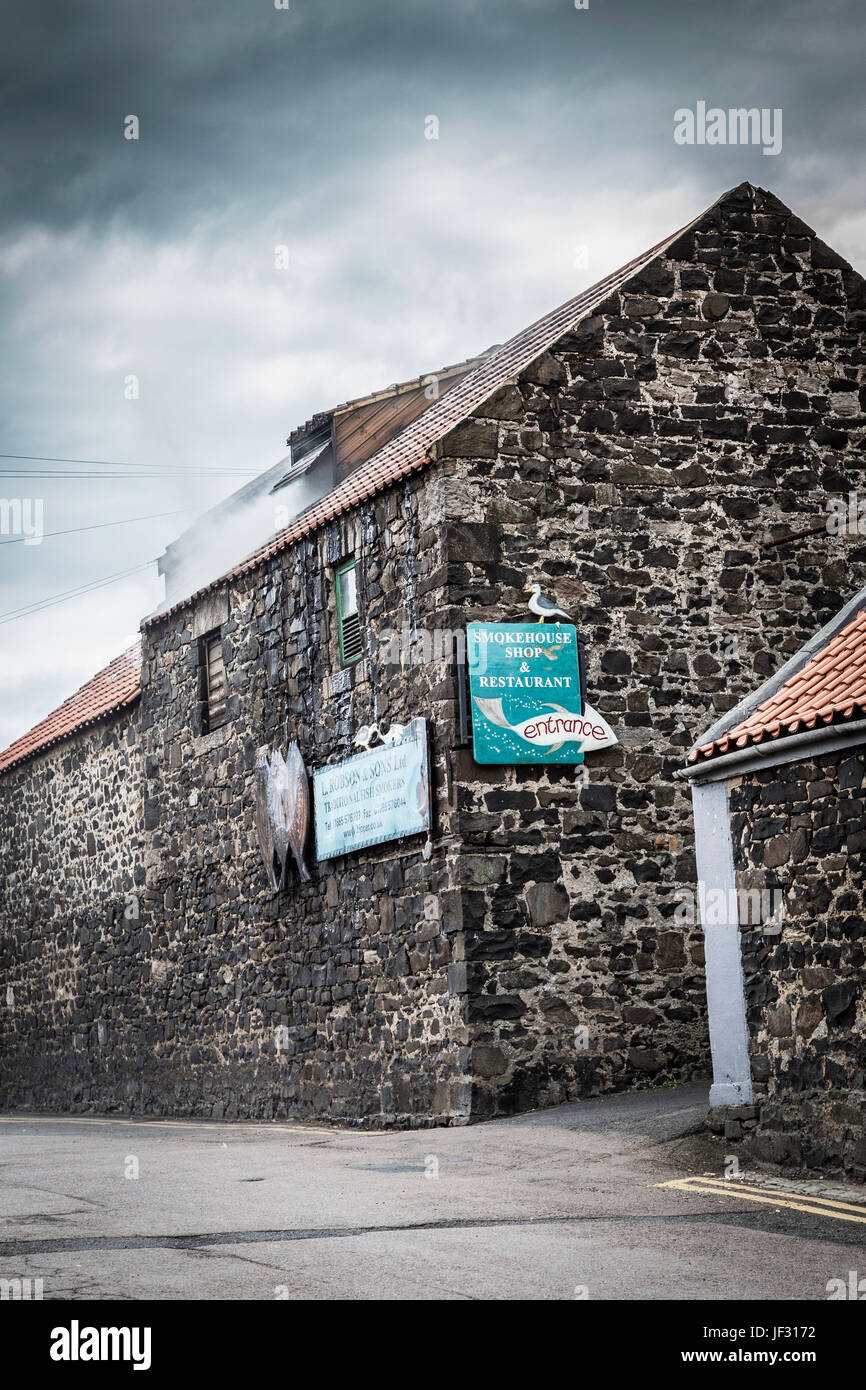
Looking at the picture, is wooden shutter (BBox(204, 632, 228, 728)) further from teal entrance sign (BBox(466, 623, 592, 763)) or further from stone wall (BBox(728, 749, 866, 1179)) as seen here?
stone wall (BBox(728, 749, 866, 1179))

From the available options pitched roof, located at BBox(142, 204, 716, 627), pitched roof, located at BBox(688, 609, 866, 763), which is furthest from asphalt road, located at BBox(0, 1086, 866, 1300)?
pitched roof, located at BBox(142, 204, 716, 627)

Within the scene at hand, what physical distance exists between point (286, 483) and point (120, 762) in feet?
15.4

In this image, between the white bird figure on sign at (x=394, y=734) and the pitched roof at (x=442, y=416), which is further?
the pitched roof at (x=442, y=416)

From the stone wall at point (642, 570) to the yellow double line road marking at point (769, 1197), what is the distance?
389cm

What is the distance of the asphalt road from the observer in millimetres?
6754

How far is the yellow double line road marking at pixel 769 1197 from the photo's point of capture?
888 centimetres

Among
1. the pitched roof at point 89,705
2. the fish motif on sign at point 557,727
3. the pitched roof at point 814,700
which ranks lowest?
the pitched roof at point 814,700

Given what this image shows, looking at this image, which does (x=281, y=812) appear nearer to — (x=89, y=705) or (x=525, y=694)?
(x=525, y=694)

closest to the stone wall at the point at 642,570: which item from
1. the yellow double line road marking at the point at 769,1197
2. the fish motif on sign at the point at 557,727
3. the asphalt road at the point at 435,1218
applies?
the fish motif on sign at the point at 557,727

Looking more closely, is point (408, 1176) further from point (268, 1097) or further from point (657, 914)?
point (268, 1097)

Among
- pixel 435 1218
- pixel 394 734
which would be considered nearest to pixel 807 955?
pixel 435 1218

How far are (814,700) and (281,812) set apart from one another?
810 cm

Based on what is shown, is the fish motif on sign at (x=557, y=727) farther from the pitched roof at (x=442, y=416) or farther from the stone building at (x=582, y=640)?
the pitched roof at (x=442, y=416)

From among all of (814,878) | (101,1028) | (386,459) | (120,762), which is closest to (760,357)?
(386,459)
